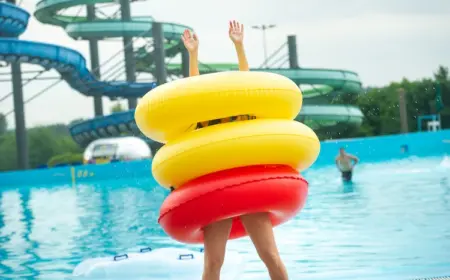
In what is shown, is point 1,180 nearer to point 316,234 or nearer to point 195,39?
A: point 316,234

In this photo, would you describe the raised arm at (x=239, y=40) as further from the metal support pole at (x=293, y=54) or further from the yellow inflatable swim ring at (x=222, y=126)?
the metal support pole at (x=293, y=54)

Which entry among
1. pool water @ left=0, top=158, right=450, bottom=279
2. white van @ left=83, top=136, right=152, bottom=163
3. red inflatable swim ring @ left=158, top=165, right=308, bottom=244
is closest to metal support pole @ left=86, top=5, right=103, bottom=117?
white van @ left=83, top=136, right=152, bottom=163

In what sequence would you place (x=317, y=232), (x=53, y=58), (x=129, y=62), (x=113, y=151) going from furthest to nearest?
(x=129, y=62) → (x=113, y=151) → (x=53, y=58) → (x=317, y=232)

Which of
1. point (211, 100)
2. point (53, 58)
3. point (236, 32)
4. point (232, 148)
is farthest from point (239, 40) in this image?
point (53, 58)

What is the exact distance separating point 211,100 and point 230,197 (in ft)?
1.47

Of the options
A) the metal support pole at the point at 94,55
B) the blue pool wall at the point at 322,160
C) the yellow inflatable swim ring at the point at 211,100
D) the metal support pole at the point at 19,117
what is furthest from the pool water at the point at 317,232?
the metal support pole at the point at 94,55

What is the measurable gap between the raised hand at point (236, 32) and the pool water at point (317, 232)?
5.42 feet

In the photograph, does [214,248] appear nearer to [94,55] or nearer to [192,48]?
[192,48]

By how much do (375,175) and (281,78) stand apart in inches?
417

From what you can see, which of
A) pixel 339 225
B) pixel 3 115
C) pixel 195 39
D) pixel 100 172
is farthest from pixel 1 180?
pixel 195 39

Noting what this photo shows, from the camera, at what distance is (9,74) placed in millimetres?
24734

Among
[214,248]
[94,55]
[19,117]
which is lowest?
[19,117]

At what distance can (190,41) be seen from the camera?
11.3 ft

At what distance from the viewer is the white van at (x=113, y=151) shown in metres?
24.8
